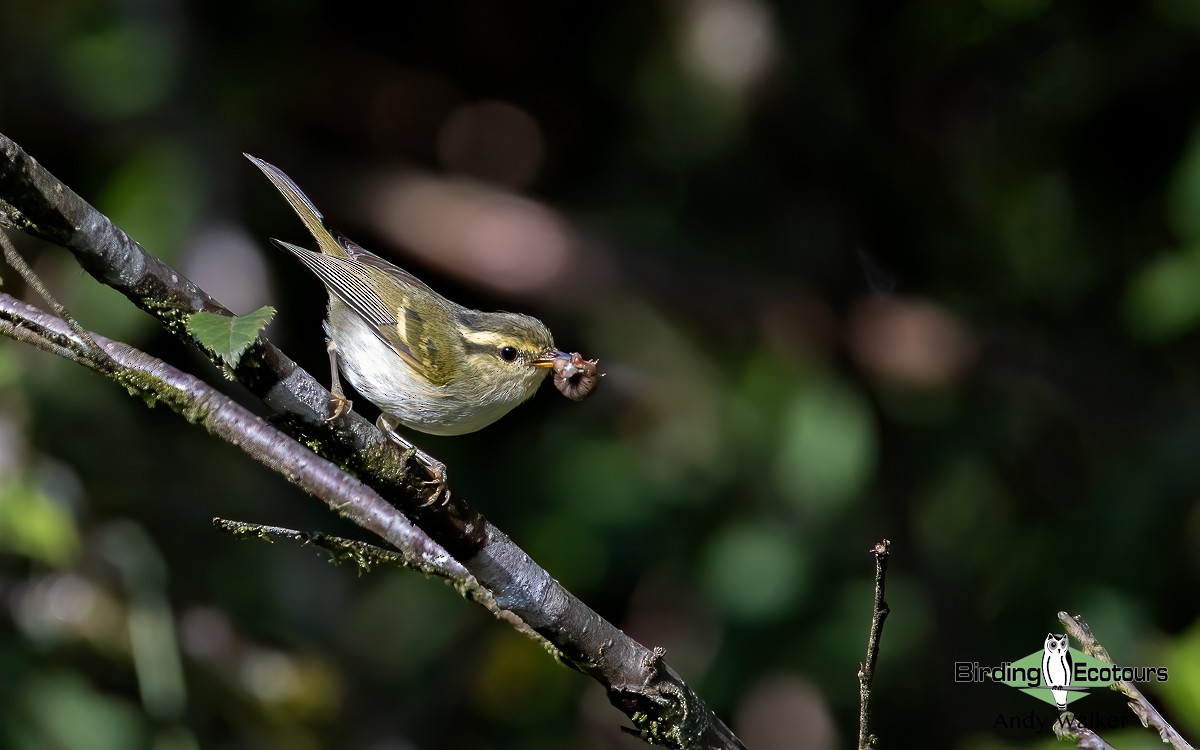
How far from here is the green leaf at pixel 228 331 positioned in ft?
5.44

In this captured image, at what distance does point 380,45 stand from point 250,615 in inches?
104

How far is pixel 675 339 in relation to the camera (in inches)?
190

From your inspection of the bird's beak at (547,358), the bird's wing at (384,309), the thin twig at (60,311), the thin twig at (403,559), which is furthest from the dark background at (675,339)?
the thin twig at (60,311)

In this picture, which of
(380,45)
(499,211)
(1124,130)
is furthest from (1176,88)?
(380,45)

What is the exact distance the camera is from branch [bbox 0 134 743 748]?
1693 millimetres

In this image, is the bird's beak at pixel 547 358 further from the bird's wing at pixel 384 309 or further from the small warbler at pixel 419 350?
the bird's wing at pixel 384 309

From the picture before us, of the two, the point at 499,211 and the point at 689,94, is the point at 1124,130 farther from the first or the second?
the point at 499,211

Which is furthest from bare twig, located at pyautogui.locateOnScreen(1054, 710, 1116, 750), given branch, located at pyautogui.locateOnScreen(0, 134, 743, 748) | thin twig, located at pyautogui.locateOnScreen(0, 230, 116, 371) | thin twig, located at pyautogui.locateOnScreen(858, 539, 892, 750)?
thin twig, located at pyautogui.locateOnScreen(0, 230, 116, 371)

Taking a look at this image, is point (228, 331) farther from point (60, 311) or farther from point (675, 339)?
point (675, 339)

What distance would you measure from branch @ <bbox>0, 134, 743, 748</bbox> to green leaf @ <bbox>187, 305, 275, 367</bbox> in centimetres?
10

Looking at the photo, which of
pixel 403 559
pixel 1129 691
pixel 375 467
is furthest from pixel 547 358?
pixel 1129 691

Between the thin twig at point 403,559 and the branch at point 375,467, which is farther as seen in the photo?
the thin twig at point 403,559

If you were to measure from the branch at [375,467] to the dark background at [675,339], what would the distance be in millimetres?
1997

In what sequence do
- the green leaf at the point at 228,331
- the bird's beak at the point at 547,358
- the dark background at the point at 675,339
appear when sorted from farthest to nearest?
the dark background at the point at 675,339 → the bird's beak at the point at 547,358 → the green leaf at the point at 228,331
